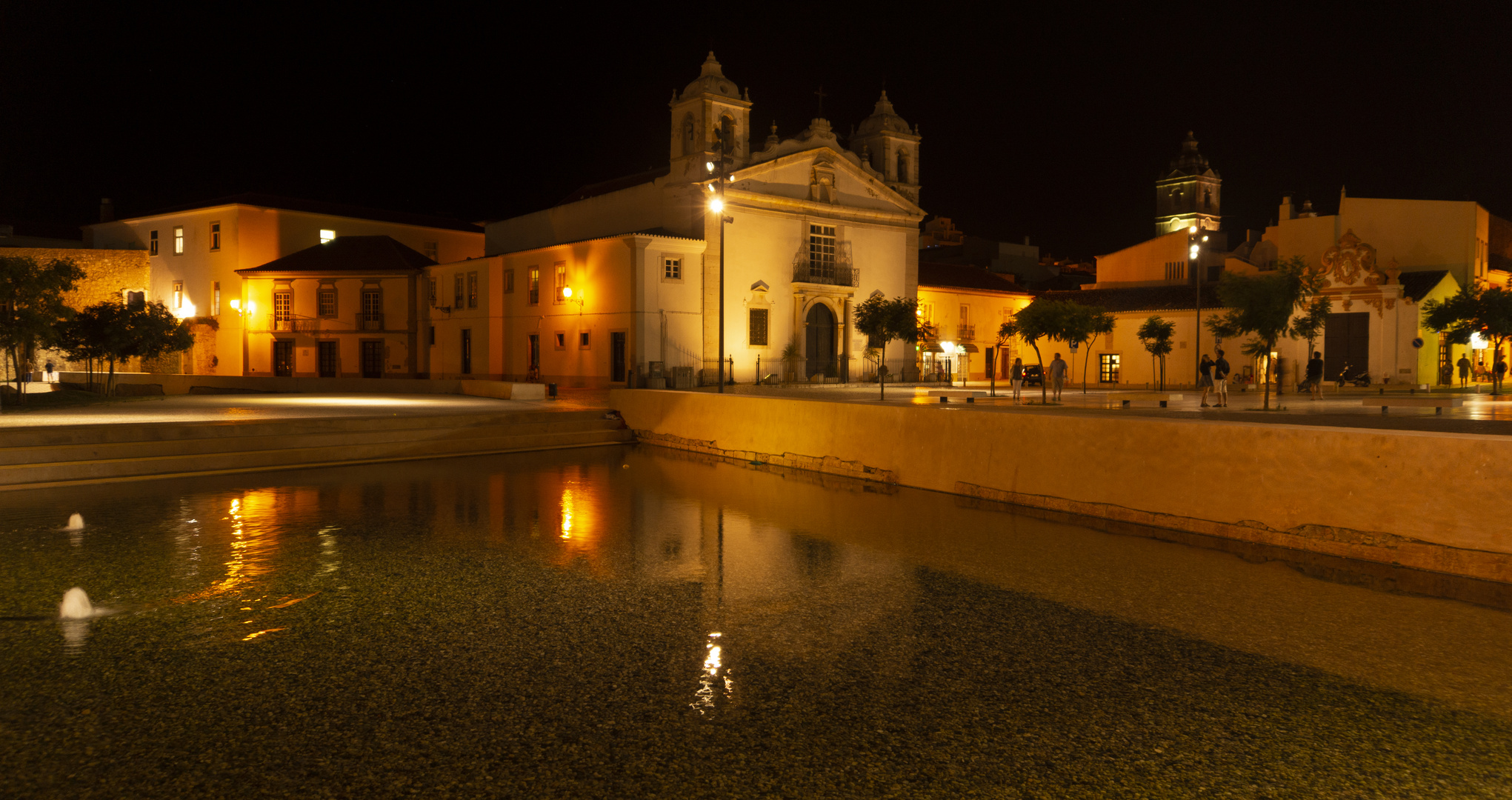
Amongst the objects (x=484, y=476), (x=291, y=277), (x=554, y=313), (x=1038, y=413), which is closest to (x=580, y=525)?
(x=484, y=476)

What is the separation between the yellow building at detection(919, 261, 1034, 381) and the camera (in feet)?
151

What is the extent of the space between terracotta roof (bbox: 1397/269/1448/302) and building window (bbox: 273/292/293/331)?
1961 inches

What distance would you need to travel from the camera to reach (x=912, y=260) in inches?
1775

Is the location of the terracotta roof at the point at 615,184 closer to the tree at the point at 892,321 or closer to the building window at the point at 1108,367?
the tree at the point at 892,321

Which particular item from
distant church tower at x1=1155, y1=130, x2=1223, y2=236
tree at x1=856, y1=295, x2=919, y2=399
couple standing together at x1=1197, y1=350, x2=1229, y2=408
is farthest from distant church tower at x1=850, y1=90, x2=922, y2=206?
distant church tower at x1=1155, y1=130, x2=1223, y2=236

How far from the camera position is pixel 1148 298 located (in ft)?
150

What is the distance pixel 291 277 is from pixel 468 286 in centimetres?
1034

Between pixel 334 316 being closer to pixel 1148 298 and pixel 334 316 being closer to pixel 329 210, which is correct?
pixel 329 210

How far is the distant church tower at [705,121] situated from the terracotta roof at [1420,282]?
1023 inches

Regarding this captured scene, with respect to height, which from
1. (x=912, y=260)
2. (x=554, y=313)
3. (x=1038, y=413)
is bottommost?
(x=1038, y=413)

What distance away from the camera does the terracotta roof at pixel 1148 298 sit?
42969 millimetres

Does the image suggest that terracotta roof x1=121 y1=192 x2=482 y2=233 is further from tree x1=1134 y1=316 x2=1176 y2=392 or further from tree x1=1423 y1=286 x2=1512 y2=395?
tree x1=1423 y1=286 x2=1512 y2=395

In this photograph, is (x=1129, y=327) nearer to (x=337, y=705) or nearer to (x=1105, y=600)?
(x=1105, y=600)

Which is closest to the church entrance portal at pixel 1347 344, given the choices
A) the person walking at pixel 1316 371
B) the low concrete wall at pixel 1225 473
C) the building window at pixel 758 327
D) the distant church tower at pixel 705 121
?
the person walking at pixel 1316 371
